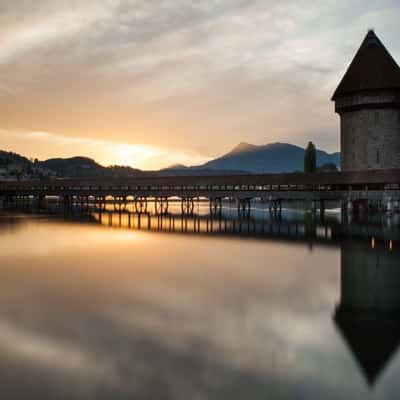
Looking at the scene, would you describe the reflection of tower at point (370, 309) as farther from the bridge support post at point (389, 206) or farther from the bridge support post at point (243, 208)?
the bridge support post at point (243, 208)

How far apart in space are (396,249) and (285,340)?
10390 mm

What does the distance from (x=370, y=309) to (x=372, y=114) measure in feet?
100

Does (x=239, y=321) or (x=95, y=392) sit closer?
(x=95, y=392)

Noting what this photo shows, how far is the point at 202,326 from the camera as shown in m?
7.19

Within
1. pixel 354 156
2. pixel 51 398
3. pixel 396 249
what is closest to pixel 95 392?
pixel 51 398

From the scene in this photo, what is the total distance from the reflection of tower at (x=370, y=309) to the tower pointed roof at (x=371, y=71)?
24832mm

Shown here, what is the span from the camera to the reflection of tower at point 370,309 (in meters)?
5.93

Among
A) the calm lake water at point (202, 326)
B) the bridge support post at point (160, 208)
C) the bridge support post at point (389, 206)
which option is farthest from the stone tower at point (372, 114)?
the calm lake water at point (202, 326)

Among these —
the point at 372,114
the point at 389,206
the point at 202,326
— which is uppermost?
the point at 372,114

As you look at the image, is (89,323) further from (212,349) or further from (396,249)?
(396,249)

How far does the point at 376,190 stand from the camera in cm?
3188

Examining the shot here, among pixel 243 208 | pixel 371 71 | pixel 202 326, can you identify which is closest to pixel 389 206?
pixel 371 71

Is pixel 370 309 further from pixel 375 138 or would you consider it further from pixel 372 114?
pixel 372 114

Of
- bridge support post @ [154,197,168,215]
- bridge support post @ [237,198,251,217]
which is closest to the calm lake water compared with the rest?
bridge support post @ [237,198,251,217]
